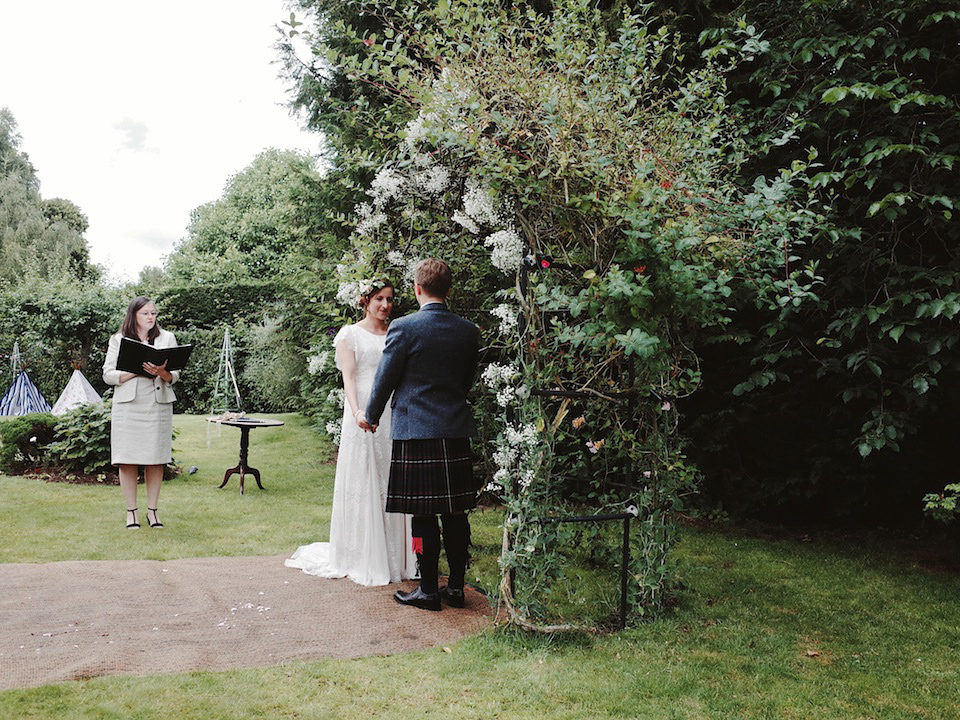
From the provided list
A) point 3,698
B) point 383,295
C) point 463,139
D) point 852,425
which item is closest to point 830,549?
point 852,425

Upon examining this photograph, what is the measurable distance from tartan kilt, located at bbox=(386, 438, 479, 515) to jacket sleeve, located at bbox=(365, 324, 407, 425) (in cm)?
27

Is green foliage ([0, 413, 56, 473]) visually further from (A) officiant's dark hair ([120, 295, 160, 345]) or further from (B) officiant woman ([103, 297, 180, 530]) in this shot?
(A) officiant's dark hair ([120, 295, 160, 345])

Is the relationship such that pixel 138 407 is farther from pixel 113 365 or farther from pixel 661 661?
pixel 661 661

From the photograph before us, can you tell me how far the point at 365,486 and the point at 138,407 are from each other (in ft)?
8.18

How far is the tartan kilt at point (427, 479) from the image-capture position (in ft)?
13.2

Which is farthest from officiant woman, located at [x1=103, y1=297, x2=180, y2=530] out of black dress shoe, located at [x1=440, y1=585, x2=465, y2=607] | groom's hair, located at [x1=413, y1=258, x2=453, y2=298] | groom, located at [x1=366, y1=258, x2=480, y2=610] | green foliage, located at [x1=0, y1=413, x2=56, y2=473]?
green foliage, located at [x1=0, y1=413, x2=56, y2=473]

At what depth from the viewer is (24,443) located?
9344 millimetres

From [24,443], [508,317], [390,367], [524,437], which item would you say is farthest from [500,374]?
[24,443]

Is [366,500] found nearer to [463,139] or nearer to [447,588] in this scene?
[447,588]

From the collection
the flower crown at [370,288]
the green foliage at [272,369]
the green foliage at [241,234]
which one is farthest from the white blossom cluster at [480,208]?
the green foliage at [241,234]

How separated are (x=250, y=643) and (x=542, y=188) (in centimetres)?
251

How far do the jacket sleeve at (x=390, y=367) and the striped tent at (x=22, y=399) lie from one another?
1405 centimetres

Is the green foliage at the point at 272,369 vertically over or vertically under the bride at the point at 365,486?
over

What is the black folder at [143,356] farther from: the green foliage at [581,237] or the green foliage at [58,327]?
the green foliage at [58,327]
